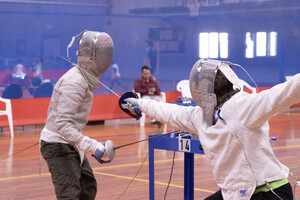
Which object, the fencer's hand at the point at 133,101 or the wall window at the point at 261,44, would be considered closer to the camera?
the fencer's hand at the point at 133,101

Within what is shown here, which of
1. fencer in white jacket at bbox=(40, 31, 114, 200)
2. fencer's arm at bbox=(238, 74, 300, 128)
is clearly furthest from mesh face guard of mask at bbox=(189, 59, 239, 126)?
fencer in white jacket at bbox=(40, 31, 114, 200)

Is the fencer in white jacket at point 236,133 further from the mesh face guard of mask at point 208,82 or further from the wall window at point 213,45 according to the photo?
the wall window at point 213,45

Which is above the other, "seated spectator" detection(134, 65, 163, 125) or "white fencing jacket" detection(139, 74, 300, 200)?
"white fencing jacket" detection(139, 74, 300, 200)

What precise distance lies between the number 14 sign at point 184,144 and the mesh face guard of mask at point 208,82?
3.96 ft

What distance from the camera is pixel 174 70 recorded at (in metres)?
13.1

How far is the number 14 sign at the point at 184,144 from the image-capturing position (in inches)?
159

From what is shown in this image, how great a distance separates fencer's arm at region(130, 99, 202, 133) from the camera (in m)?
2.92

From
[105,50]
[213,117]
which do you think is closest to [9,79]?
[105,50]

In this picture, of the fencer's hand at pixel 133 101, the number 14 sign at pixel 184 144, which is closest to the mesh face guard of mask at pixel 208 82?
the fencer's hand at pixel 133 101

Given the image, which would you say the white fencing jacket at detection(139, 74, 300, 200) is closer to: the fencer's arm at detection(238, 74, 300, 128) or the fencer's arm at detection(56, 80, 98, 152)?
the fencer's arm at detection(238, 74, 300, 128)

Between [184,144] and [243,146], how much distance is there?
4.85ft

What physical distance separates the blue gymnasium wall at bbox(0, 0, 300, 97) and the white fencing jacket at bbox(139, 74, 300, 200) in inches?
336

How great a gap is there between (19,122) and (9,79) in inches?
40.1

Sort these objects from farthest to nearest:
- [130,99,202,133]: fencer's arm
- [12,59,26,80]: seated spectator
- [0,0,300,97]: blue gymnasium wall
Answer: [0,0,300,97]: blue gymnasium wall
[12,59,26,80]: seated spectator
[130,99,202,133]: fencer's arm
